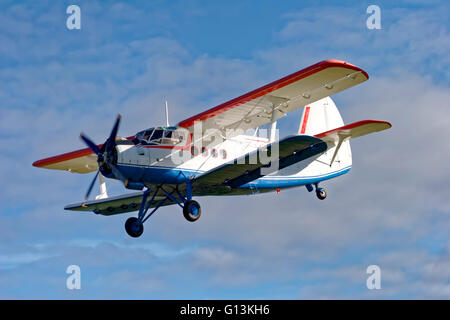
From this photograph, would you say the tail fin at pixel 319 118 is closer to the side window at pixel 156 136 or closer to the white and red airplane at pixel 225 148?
the white and red airplane at pixel 225 148

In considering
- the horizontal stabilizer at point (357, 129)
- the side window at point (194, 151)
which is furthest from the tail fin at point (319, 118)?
the side window at point (194, 151)

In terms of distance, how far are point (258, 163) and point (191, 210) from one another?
99.4 inches

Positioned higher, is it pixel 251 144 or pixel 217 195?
pixel 251 144

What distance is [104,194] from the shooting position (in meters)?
24.2

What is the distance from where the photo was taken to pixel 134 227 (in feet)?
69.1

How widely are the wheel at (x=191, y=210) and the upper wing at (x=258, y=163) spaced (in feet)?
3.11

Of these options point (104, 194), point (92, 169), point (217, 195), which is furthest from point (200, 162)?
point (92, 169)

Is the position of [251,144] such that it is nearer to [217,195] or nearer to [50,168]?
[217,195]

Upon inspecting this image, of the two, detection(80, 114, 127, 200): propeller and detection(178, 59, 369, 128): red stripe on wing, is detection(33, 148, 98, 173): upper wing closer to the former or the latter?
detection(80, 114, 127, 200): propeller

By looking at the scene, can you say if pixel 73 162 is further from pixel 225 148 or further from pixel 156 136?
pixel 225 148

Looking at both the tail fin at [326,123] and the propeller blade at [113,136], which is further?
the tail fin at [326,123]

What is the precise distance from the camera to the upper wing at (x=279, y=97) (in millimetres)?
18328
